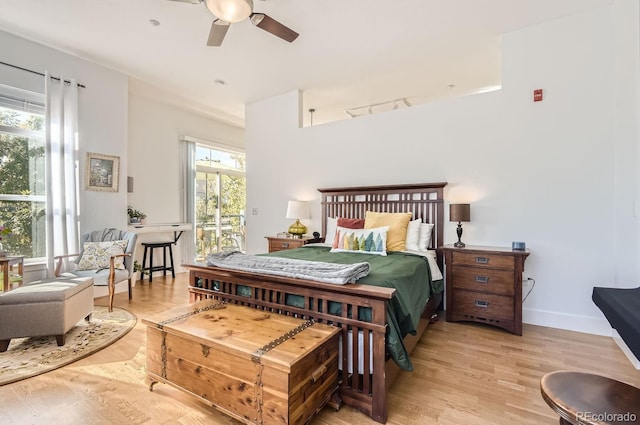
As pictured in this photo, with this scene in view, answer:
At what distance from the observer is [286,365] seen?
134 cm

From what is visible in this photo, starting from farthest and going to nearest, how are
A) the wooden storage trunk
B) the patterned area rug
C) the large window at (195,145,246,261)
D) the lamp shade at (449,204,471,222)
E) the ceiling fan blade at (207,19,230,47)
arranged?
1. the large window at (195,145,246,261)
2. the lamp shade at (449,204,471,222)
3. the ceiling fan blade at (207,19,230,47)
4. the patterned area rug
5. the wooden storage trunk

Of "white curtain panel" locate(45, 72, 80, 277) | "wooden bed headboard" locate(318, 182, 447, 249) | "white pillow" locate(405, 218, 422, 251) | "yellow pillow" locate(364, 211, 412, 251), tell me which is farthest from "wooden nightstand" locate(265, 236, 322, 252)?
"white curtain panel" locate(45, 72, 80, 277)

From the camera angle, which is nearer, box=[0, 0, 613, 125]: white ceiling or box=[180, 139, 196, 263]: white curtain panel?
box=[0, 0, 613, 125]: white ceiling

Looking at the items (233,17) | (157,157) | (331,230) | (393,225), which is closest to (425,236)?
(393,225)

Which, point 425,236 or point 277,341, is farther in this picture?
point 425,236

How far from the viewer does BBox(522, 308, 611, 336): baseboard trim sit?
9.25 ft

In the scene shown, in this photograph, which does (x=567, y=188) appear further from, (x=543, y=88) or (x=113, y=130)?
(x=113, y=130)

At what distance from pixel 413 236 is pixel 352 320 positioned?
194 cm

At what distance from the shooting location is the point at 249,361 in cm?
148

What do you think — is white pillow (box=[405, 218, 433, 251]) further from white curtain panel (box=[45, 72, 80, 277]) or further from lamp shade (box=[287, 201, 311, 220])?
white curtain panel (box=[45, 72, 80, 277])

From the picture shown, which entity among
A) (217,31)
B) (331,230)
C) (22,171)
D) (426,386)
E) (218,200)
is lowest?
(426,386)

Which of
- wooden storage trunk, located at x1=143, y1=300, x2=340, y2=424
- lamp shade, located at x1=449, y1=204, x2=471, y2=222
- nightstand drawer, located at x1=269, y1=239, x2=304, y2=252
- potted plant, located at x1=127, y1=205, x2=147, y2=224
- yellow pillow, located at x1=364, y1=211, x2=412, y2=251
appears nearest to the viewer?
wooden storage trunk, located at x1=143, y1=300, x2=340, y2=424

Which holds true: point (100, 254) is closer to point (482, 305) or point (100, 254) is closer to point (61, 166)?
point (61, 166)

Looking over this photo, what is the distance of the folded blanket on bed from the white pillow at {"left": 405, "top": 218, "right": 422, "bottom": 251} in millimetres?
1525
